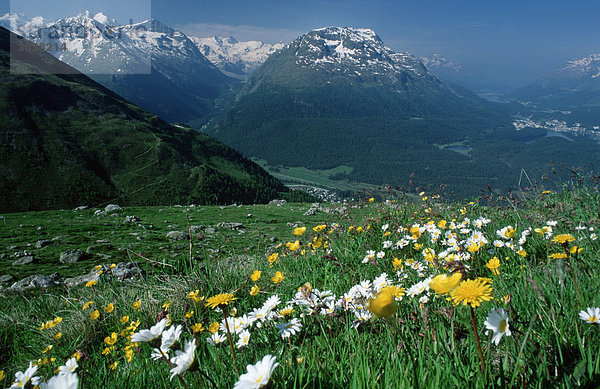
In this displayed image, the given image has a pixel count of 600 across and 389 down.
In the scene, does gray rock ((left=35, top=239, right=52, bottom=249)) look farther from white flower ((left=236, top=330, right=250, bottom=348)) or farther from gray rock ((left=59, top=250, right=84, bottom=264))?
white flower ((left=236, top=330, right=250, bottom=348))

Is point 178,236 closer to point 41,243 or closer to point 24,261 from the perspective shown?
point 24,261

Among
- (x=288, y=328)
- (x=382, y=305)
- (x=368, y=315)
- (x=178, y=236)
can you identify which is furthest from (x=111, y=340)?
(x=178, y=236)

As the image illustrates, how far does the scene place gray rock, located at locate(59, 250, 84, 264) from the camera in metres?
9.41

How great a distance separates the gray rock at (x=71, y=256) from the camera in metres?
9.41

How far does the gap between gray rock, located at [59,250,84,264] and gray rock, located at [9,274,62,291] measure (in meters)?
1.42

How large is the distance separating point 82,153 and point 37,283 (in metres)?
82.1

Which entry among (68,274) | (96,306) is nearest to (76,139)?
(68,274)

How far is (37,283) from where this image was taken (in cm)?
723

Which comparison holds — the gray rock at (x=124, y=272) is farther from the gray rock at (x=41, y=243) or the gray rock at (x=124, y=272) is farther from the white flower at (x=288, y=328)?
the gray rock at (x=41, y=243)

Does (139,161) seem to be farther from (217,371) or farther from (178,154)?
(217,371)

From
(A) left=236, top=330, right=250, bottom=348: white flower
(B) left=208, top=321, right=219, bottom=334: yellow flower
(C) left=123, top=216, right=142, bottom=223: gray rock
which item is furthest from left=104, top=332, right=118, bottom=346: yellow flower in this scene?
(C) left=123, top=216, right=142, bottom=223: gray rock

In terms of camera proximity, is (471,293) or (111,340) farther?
(111,340)

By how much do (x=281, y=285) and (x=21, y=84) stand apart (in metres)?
113

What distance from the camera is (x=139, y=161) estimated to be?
8406cm
